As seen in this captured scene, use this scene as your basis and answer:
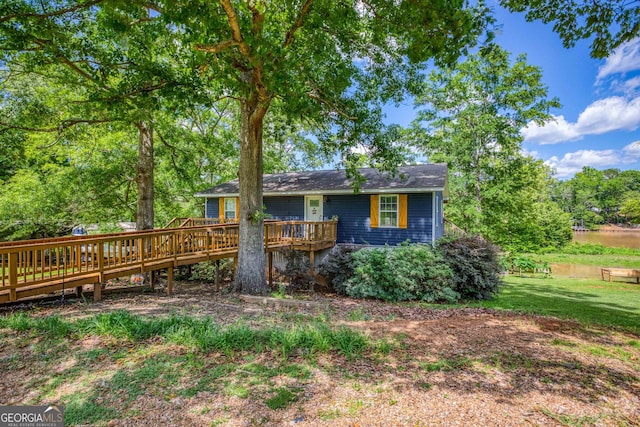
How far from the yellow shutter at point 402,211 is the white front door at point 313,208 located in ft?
12.2

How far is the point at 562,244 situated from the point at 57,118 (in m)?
42.1

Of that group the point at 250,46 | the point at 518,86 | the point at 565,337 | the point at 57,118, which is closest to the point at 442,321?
the point at 565,337

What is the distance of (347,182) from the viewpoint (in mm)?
14656

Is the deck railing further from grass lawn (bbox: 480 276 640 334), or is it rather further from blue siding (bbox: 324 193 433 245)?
grass lawn (bbox: 480 276 640 334)

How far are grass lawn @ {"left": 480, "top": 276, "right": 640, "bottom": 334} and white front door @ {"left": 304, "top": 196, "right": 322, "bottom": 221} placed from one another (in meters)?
7.86

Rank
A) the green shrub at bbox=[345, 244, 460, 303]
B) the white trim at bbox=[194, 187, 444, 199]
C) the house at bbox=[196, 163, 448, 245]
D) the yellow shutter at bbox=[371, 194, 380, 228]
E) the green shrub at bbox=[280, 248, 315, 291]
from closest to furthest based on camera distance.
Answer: the green shrub at bbox=[345, 244, 460, 303] → the green shrub at bbox=[280, 248, 315, 291] → the white trim at bbox=[194, 187, 444, 199] → the house at bbox=[196, 163, 448, 245] → the yellow shutter at bbox=[371, 194, 380, 228]

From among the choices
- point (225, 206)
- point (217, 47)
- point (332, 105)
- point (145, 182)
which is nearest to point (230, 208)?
point (225, 206)

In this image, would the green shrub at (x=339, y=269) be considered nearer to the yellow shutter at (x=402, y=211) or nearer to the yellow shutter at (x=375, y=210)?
the yellow shutter at (x=375, y=210)

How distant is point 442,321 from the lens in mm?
5957

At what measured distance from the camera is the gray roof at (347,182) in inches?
496

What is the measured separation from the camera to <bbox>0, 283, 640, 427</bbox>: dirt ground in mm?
2871

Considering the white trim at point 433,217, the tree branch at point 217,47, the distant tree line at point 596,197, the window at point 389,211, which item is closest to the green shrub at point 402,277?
the white trim at point 433,217

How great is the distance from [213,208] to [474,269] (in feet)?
43.5

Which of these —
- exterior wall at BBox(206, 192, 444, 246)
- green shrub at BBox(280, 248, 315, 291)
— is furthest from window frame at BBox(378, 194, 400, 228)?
green shrub at BBox(280, 248, 315, 291)
